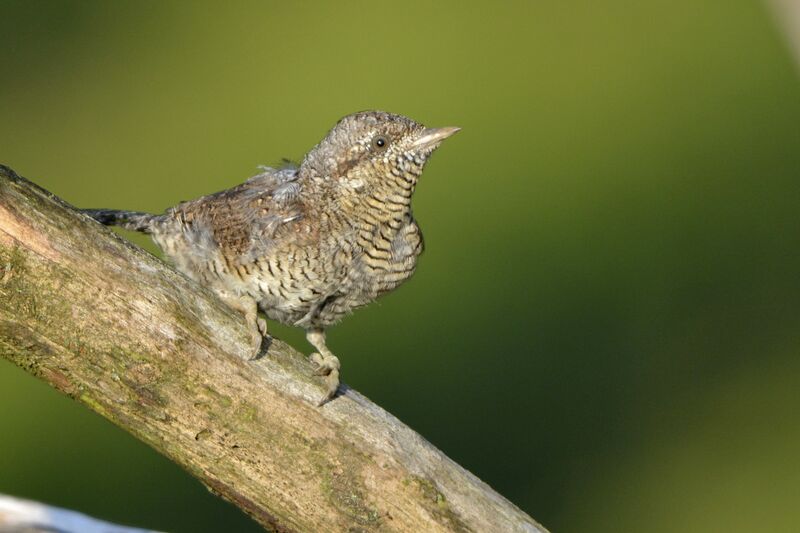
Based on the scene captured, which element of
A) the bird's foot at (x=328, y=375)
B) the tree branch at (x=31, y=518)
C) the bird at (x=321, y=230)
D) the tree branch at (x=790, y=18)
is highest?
the tree branch at (x=790, y=18)

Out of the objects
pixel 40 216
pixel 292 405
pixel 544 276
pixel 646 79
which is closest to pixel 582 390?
pixel 544 276

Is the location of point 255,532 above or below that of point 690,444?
below

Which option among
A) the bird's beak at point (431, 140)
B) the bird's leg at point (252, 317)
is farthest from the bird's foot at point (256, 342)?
A: the bird's beak at point (431, 140)

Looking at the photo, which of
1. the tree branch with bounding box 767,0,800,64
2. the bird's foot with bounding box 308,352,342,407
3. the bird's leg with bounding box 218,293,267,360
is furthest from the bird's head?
the tree branch with bounding box 767,0,800,64

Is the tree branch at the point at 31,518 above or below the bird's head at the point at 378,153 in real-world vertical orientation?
below

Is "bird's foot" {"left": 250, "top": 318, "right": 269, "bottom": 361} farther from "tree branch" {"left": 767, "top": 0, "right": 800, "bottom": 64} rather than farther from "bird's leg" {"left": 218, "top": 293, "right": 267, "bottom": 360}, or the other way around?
"tree branch" {"left": 767, "top": 0, "right": 800, "bottom": 64}

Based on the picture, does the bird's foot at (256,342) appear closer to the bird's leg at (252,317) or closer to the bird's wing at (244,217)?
the bird's leg at (252,317)

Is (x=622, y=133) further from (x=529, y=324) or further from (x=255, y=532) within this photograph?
(x=255, y=532)
